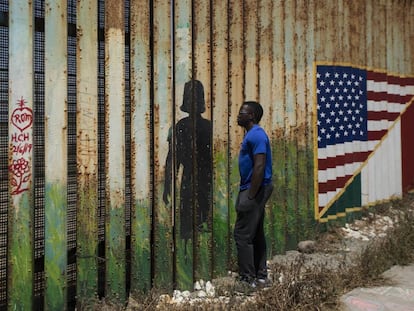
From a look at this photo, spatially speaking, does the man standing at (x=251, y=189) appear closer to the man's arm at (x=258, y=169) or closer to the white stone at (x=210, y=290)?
the man's arm at (x=258, y=169)

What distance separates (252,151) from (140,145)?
94 cm

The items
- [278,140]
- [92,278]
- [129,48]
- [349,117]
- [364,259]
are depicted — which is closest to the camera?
[92,278]

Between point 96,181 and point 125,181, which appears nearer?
point 96,181

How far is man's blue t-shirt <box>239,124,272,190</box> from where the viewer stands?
155 inches

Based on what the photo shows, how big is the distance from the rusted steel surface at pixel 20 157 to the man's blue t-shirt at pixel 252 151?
1733 mm

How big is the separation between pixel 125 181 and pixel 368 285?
2302 mm

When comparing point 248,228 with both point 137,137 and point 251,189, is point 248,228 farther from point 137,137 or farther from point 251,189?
point 137,137

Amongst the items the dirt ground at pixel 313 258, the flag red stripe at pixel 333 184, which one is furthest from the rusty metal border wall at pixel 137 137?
the flag red stripe at pixel 333 184

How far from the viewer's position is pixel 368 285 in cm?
416

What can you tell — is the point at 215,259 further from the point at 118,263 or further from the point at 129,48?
the point at 129,48

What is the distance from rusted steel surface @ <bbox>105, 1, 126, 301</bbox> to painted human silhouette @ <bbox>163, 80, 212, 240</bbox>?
484 millimetres

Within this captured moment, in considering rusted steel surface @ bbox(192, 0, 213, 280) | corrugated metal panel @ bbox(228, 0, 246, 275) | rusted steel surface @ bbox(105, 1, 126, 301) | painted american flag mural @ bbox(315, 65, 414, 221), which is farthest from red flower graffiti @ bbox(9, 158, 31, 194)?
painted american flag mural @ bbox(315, 65, 414, 221)

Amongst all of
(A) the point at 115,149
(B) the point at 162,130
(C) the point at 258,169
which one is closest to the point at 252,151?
(C) the point at 258,169

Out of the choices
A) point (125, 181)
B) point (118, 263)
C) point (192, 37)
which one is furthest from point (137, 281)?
point (192, 37)
